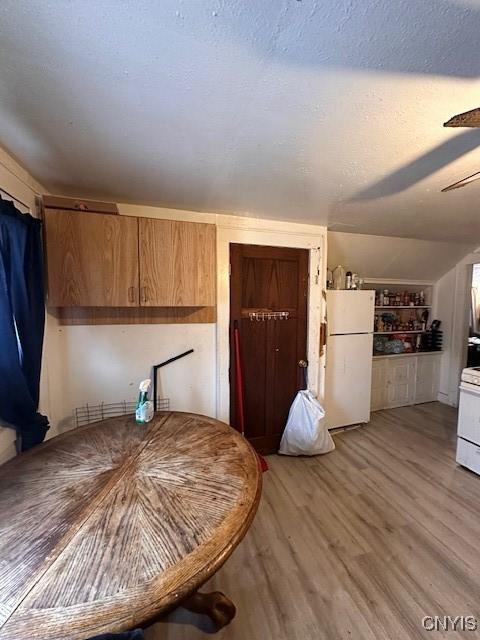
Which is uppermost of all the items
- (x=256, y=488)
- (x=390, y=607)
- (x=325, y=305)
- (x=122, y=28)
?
(x=122, y=28)

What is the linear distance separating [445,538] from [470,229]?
2749mm

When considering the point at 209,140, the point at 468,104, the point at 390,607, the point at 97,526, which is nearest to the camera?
the point at 97,526

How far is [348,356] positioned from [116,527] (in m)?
2.78

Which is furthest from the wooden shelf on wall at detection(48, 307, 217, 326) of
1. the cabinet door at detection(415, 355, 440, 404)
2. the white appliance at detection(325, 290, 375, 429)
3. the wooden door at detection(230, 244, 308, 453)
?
the cabinet door at detection(415, 355, 440, 404)

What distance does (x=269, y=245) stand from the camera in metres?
2.52

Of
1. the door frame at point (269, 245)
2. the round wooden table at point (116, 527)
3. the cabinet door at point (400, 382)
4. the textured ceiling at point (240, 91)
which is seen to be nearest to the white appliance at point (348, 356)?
the door frame at point (269, 245)

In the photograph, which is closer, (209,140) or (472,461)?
(209,140)

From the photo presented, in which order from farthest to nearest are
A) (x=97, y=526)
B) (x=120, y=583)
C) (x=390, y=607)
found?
(x=390, y=607) < (x=97, y=526) < (x=120, y=583)

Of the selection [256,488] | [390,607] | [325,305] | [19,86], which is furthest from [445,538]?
[19,86]

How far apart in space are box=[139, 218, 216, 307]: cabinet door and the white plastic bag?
1398 millimetres

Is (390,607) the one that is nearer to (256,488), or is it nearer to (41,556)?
(256,488)

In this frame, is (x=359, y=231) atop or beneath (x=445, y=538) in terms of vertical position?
atop

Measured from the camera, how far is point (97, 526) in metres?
0.86
